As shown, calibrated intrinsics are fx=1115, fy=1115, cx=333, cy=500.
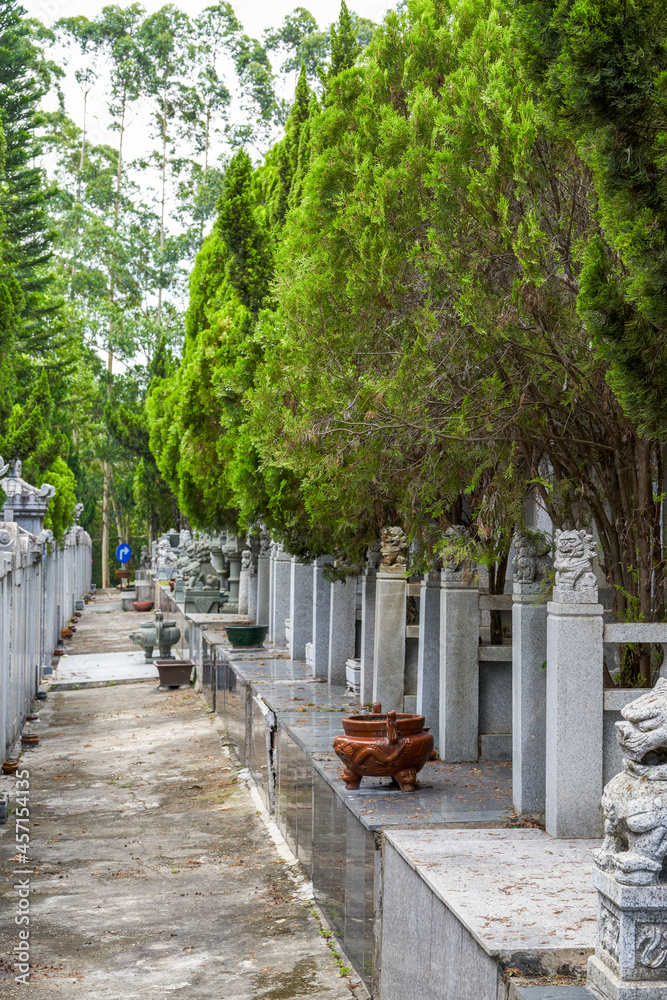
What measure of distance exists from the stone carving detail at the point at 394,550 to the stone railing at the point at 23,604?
403cm

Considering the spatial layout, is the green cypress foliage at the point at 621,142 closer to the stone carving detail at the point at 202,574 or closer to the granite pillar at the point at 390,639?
the granite pillar at the point at 390,639

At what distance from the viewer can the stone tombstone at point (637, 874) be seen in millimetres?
3893

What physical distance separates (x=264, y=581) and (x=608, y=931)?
18.7 meters

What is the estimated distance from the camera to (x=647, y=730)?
13.5 ft

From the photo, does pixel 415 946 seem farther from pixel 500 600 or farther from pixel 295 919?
pixel 500 600

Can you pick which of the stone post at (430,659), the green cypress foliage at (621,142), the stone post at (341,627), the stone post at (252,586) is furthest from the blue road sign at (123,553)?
the green cypress foliage at (621,142)

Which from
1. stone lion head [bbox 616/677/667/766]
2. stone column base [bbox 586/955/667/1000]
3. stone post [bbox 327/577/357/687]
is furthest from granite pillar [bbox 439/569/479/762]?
stone column base [bbox 586/955/667/1000]

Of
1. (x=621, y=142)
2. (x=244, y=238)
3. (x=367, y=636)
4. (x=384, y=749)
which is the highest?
(x=244, y=238)

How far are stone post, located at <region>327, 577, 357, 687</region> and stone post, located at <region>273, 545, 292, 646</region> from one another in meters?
4.87

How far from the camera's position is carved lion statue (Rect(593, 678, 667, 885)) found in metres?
3.91

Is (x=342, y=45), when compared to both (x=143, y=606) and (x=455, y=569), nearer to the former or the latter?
(x=455, y=569)

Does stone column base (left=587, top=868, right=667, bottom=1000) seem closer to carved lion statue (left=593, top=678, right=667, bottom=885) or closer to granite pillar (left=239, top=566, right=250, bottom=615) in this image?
carved lion statue (left=593, top=678, right=667, bottom=885)

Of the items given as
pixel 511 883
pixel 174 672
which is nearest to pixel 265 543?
pixel 174 672

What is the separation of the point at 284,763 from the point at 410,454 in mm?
3411
